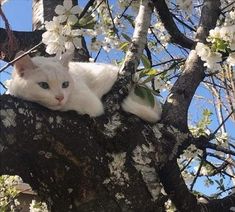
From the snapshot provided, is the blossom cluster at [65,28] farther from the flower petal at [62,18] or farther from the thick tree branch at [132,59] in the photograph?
the thick tree branch at [132,59]

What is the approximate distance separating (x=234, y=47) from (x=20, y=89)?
0.98 metres

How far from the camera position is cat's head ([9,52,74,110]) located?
1963 mm

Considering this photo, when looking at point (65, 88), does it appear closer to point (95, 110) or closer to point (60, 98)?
point (60, 98)

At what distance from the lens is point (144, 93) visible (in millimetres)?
2080

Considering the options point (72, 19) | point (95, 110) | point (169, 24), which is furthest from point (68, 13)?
point (169, 24)

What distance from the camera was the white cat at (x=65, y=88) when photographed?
193 cm

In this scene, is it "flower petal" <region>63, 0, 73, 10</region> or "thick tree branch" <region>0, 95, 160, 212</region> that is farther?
"flower petal" <region>63, 0, 73, 10</region>

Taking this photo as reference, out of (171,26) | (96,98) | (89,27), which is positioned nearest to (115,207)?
(96,98)

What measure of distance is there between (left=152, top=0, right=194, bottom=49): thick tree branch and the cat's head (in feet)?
2.09

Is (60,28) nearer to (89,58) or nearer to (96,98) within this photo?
(96,98)

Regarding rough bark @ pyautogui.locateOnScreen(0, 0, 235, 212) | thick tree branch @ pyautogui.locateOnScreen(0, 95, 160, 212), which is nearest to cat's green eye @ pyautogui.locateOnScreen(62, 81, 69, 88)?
rough bark @ pyautogui.locateOnScreen(0, 0, 235, 212)

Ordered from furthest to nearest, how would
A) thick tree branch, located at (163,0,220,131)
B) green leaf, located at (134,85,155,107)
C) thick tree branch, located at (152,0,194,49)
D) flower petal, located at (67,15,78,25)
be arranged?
thick tree branch, located at (152,0,194,49) < thick tree branch, located at (163,0,220,131) < green leaf, located at (134,85,155,107) < flower petal, located at (67,15,78,25)

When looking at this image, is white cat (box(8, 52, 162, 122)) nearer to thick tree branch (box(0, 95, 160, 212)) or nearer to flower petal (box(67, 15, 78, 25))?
thick tree branch (box(0, 95, 160, 212))

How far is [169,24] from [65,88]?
82cm
